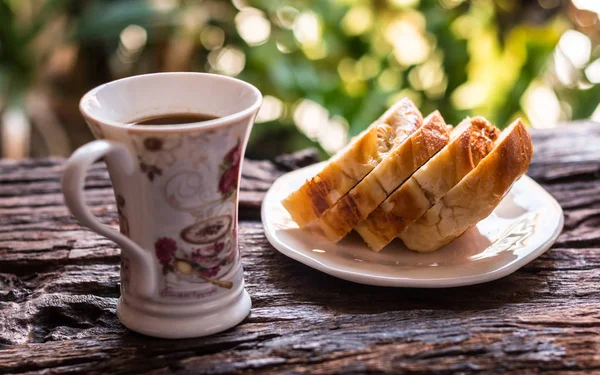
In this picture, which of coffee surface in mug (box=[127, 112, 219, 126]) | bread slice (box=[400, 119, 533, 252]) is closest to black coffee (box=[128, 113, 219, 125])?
coffee surface in mug (box=[127, 112, 219, 126])

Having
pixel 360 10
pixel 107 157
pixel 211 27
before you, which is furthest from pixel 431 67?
pixel 107 157

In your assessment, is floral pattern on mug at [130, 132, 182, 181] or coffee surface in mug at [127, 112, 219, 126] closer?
floral pattern on mug at [130, 132, 182, 181]

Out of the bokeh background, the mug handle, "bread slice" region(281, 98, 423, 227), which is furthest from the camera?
the bokeh background

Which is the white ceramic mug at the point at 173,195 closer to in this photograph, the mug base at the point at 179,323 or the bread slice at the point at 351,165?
the mug base at the point at 179,323

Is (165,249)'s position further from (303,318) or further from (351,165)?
(351,165)

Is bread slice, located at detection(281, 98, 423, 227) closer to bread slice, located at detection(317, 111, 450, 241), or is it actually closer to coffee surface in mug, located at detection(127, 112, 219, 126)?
bread slice, located at detection(317, 111, 450, 241)

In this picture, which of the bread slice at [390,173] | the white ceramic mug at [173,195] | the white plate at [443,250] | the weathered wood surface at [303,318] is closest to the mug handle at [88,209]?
the white ceramic mug at [173,195]
